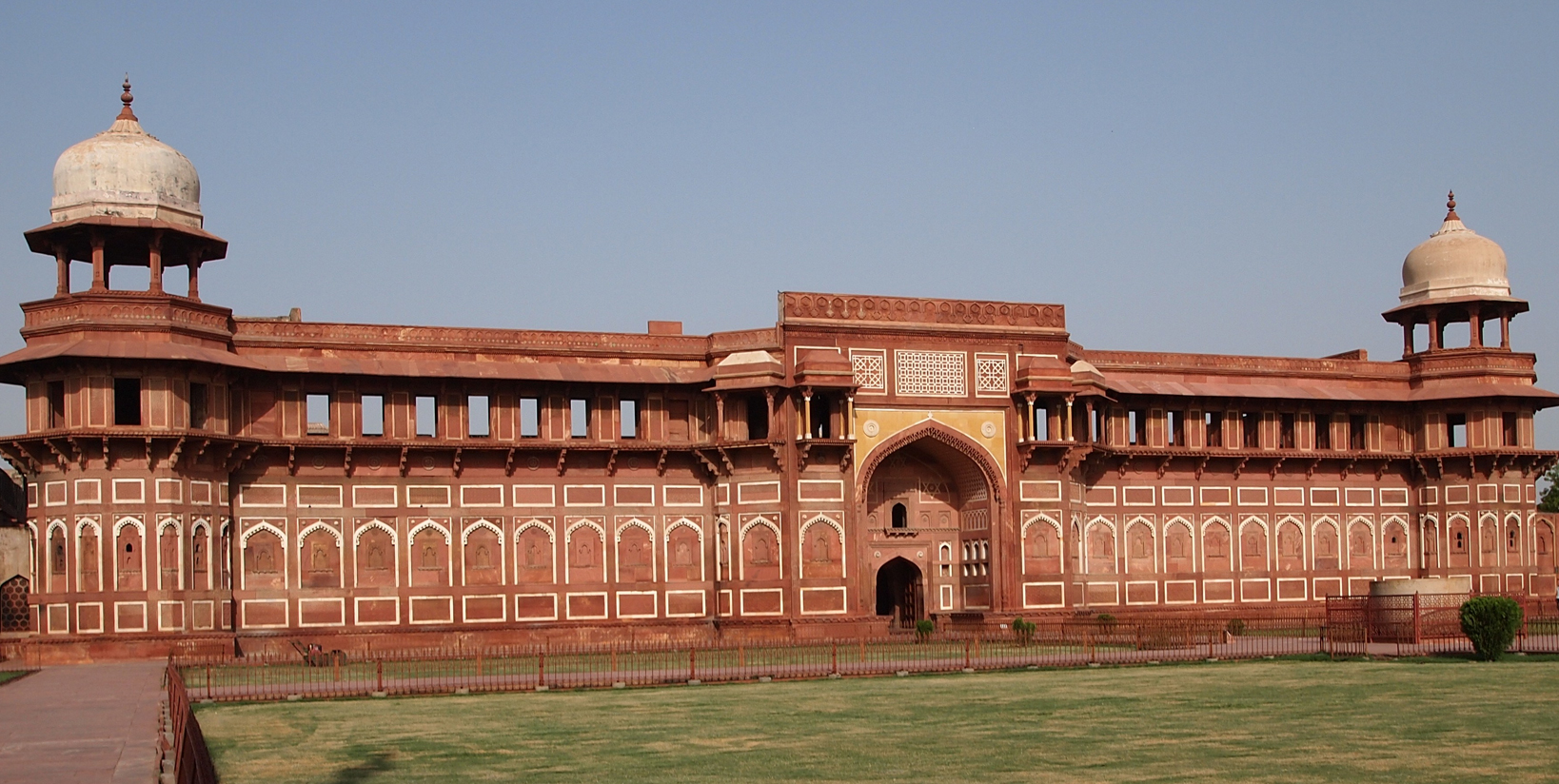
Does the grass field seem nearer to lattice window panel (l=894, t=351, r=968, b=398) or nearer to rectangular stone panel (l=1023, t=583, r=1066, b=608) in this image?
rectangular stone panel (l=1023, t=583, r=1066, b=608)

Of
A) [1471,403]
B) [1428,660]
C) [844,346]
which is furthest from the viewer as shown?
[1471,403]

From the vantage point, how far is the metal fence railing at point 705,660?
27344 millimetres

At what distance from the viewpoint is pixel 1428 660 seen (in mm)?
29984

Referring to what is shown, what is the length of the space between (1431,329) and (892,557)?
17.2m

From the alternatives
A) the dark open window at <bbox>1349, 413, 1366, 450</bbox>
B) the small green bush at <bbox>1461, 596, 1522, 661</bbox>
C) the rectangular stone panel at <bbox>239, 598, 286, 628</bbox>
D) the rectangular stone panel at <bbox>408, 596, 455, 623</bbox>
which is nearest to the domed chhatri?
the dark open window at <bbox>1349, 413, 1366, 450</bbox>

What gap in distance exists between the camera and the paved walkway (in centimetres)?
1608

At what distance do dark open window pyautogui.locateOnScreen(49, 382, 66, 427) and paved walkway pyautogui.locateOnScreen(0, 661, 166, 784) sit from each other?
6.39 m

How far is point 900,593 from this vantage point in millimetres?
44844

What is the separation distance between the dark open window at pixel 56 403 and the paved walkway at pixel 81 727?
6.39m

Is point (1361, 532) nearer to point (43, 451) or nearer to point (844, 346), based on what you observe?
point (844, 346)

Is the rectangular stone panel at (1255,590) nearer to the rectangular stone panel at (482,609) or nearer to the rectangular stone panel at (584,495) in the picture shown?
the rectangular stone panel at (584,495)

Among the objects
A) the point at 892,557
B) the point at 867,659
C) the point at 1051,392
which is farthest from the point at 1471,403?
the point at 867,659

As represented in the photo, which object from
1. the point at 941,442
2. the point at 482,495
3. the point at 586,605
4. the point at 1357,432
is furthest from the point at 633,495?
the point at 1357,432

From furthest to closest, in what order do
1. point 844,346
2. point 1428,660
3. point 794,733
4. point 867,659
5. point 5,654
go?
Answer: 1. point 844,346
2. point 5,654
3. point 867,659
4. point 1428,660
5. point 794,733
